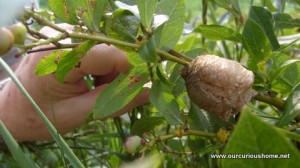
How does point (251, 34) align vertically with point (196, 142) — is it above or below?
above

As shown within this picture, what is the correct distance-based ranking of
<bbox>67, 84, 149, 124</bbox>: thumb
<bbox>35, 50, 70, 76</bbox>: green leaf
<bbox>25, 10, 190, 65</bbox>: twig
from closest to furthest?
<bbox>25, 10, 190, 65</bbox>: twig < <bbox>35, 50, 70, 76</bbox>: green leaf < <bbox>67, 84, 149, 124</bbox>: thumb

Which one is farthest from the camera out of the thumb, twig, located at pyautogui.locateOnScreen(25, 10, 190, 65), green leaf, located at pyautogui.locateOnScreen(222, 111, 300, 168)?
the thumb

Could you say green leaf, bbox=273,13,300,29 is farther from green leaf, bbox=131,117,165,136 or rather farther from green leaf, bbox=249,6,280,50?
green leaf, bbox=131,117,165,136

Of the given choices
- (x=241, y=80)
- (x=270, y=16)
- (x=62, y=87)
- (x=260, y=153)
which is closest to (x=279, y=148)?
(x=260, y=153)

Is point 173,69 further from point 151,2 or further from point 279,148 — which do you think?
point 279,148

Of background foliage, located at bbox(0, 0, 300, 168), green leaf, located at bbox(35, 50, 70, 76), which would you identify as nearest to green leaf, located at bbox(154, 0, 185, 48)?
background foliage, located at bbox(0, 0, 300, 168)
